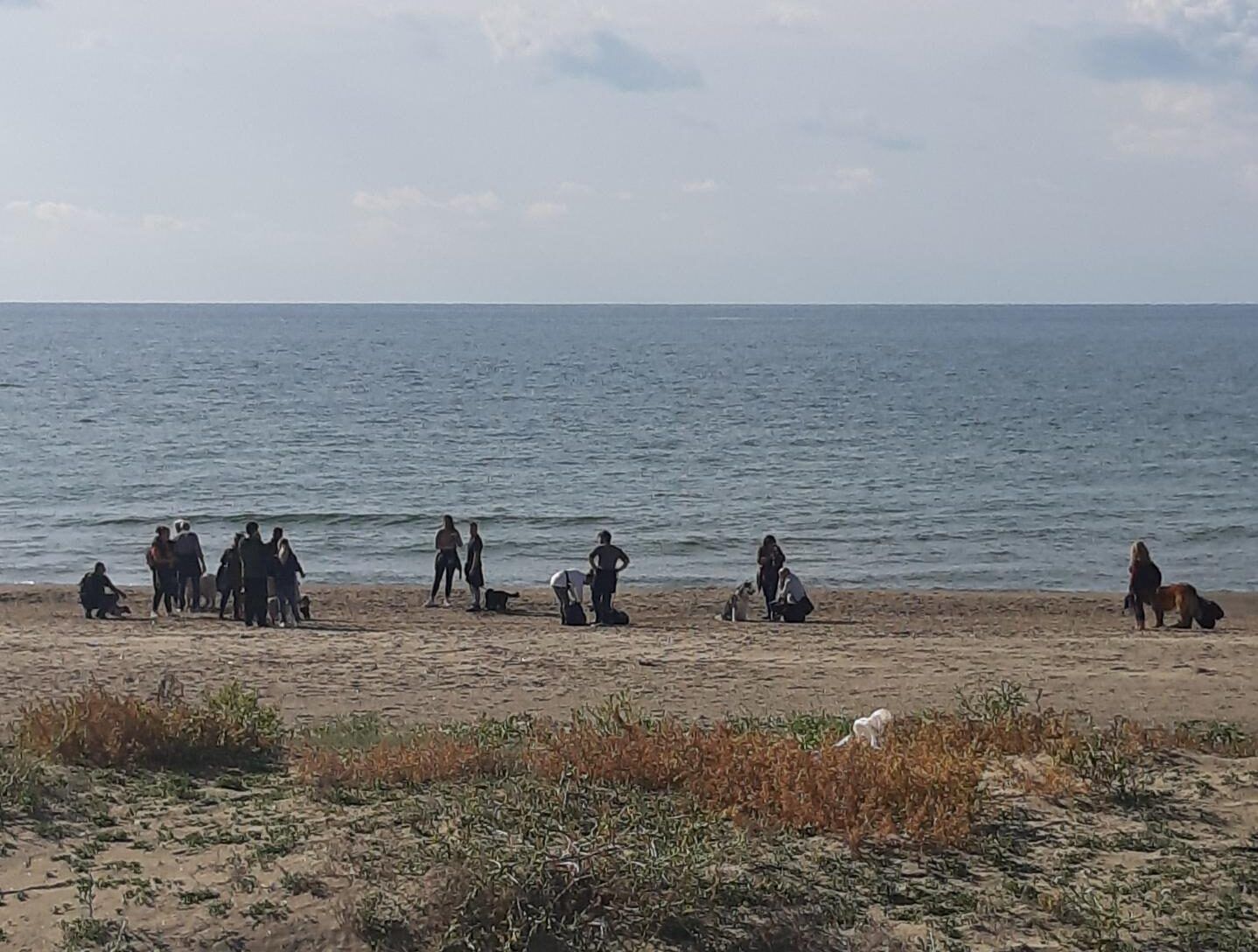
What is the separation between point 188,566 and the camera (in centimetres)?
1972

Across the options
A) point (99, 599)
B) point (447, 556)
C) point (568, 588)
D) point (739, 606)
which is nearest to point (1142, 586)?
point (739, 606)

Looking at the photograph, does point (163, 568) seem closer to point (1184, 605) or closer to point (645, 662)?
point (645, 662)

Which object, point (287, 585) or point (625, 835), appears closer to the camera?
point (625, 835)

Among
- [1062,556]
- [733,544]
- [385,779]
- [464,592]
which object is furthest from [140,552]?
[385,779]

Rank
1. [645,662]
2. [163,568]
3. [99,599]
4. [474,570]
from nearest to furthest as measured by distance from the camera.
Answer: [645,662], [163,568], [99,599], [474,570]

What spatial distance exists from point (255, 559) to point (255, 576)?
0.74ft

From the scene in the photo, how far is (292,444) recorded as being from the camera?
156 ft

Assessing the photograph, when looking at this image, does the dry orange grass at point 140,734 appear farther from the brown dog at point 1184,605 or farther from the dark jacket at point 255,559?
the brown dog at point 1184,605

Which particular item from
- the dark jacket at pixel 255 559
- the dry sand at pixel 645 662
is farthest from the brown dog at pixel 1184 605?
the dark jacket at pixel 255 559

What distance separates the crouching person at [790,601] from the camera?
63.4 feet

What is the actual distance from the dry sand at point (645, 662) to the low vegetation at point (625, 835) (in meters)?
3.64

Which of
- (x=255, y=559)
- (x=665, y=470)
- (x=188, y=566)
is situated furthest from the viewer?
(x=665, y=470)

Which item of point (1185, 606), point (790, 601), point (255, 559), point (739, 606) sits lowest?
point (739, 606)

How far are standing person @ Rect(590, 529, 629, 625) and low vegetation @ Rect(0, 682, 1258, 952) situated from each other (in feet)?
31.8
